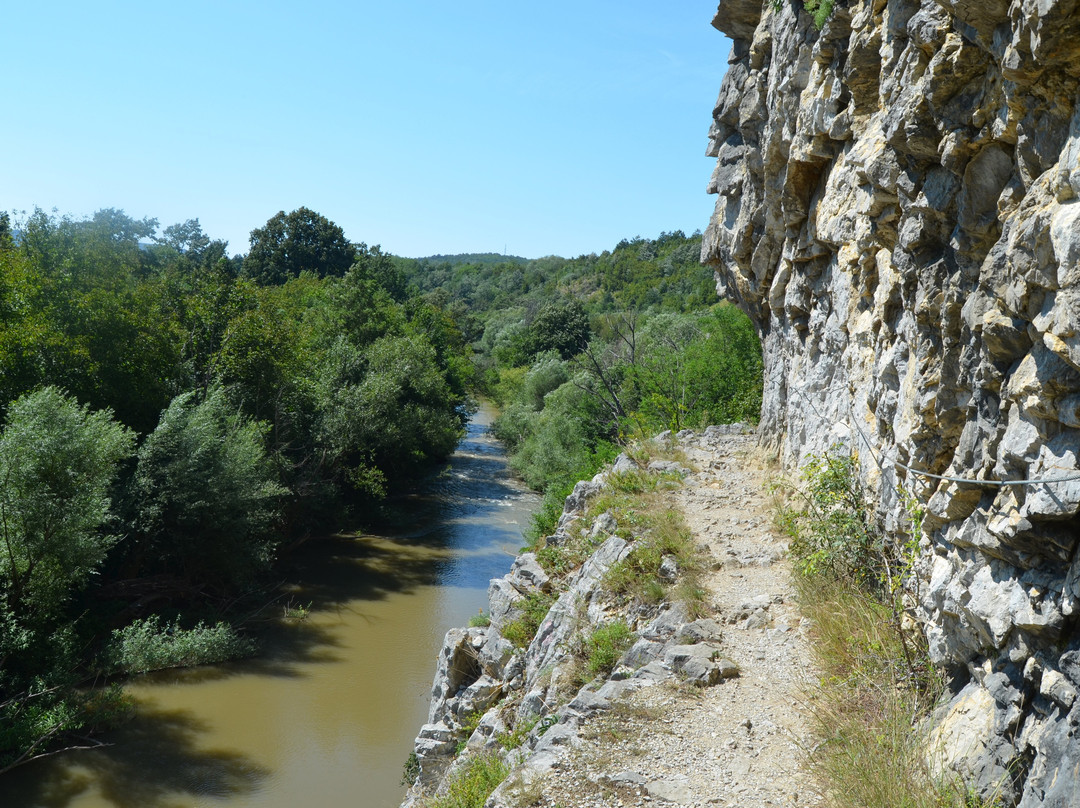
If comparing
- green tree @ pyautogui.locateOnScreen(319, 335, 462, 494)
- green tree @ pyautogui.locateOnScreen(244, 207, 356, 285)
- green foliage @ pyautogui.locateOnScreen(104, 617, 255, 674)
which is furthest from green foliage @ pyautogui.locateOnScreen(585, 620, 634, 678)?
green tree @ pyautogui.locateOnScreen(244, 207, 356, 285)

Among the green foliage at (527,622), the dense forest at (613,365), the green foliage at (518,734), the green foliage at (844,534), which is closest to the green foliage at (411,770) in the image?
the green foliage at (527,622)

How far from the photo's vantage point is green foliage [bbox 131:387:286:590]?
1733 cm

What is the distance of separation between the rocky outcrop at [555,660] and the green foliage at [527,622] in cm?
2

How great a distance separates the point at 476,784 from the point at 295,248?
57.9m

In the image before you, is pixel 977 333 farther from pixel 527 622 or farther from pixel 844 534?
pixel 527 622

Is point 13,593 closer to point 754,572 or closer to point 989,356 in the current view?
point 754,572

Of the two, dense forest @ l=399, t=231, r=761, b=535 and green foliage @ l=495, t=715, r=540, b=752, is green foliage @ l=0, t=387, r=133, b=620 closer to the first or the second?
dense forest @ l=399, t=231, r=761, b=535

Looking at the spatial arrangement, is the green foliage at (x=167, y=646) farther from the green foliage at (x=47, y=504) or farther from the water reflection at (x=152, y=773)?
the green foliage at (x=47, y=504)

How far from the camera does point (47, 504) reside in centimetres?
1366

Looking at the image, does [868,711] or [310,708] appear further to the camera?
[310,708]

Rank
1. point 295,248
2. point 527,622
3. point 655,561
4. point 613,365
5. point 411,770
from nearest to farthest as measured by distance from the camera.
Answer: point 655,561
point 527,622
point 411,770
point 613,365
point 295,248

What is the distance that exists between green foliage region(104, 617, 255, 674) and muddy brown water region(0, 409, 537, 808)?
290 mm

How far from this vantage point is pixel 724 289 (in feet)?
56.2

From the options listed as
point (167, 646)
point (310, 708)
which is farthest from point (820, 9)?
point (167, 646)
